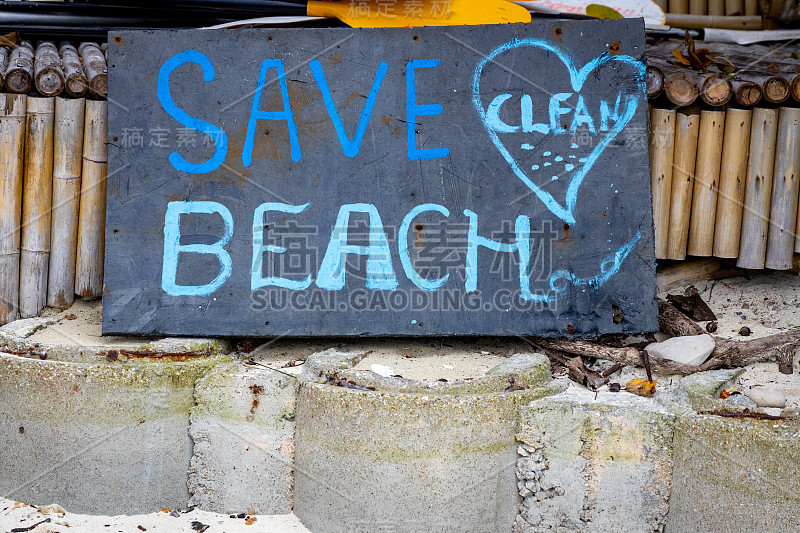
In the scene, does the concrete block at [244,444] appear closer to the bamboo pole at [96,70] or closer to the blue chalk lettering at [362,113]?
the blue chalk lettering at [362,113]

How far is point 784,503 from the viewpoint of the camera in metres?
2.99

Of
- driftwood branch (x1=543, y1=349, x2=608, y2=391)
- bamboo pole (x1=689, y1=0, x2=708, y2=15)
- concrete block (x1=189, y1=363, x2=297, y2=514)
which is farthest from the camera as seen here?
bamboo pole (x1=689, y1=0, x2=708, y2=15)

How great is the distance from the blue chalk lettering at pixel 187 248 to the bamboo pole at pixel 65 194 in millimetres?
660

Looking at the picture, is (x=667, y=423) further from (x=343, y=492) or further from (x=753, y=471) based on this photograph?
(x=343, y=492)

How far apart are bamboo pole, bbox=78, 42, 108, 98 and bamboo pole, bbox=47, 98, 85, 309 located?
0.41 feet

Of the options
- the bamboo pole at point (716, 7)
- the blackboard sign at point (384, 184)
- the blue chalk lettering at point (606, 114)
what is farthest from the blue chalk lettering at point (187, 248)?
the bamboo pole at point (716, 7)

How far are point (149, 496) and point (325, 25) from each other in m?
2.93

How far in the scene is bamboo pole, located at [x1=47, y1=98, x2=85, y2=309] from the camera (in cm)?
407

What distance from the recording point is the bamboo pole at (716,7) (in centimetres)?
613

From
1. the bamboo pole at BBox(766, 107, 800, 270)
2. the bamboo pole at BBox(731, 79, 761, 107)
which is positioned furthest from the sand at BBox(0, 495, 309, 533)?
the bamboo pole at BBox(731, 79, 761, 107)

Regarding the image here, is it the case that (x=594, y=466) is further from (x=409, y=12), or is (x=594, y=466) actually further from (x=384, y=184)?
(x=409, y=12)

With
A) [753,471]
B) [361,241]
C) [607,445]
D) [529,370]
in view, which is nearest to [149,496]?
[361,241]

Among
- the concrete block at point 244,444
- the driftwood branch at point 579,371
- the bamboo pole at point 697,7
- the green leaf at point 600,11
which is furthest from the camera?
the bamboo pole at point 697,7

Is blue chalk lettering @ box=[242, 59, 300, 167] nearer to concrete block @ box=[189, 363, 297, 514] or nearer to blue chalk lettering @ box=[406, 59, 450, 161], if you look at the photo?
blue chalk lettering @ box=[406, 59, 450, 161]
